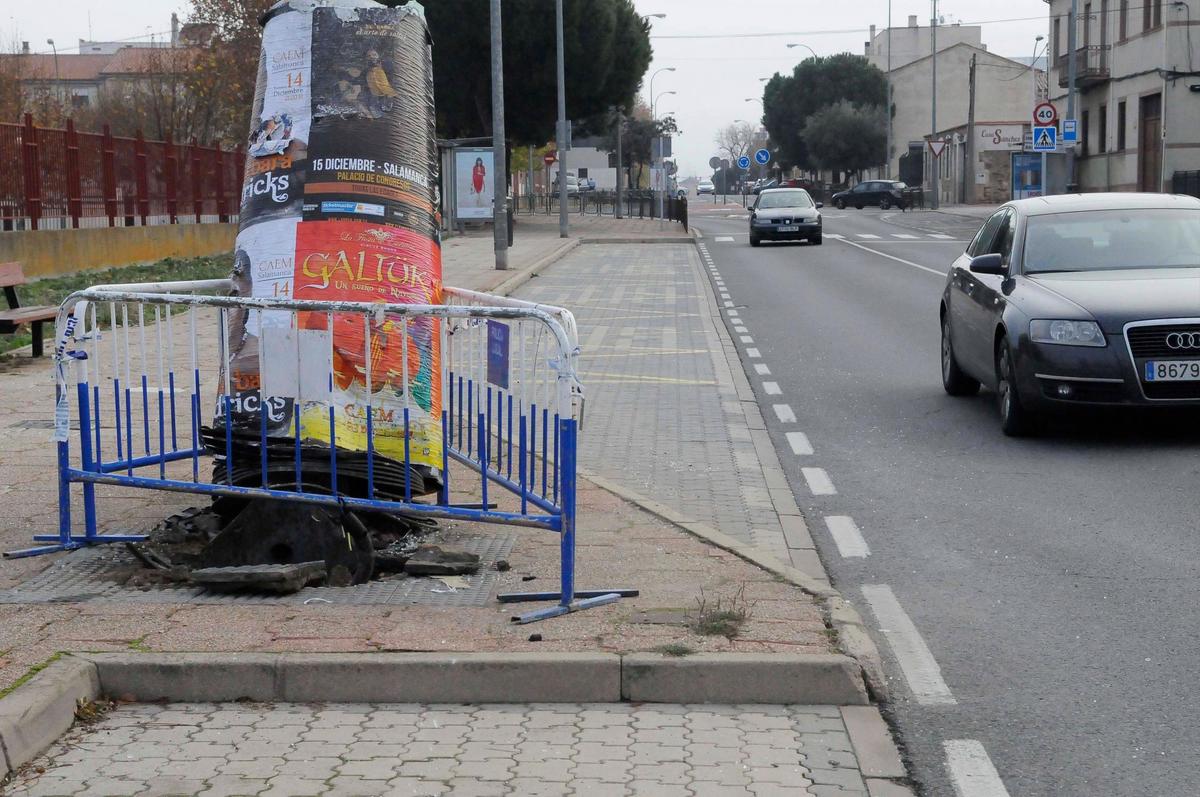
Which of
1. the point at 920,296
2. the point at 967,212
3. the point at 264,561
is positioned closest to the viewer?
the point at 264,561

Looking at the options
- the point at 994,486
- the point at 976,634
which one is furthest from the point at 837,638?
the point at 994,486

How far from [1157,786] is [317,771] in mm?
2364

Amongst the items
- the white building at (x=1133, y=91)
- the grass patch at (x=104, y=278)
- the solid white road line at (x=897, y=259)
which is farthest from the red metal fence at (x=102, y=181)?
the white building at (x=1133, y=91)

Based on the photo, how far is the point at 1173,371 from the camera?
30.9ft

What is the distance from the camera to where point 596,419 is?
11367 mm

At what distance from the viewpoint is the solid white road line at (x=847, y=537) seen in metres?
7.08

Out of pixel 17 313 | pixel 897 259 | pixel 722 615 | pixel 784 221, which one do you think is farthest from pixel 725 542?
pixel 784 221

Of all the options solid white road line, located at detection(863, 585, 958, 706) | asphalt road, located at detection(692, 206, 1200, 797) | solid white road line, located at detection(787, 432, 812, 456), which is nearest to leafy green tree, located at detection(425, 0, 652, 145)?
asphalt road, located at detection(692, 206, 1200, 797)

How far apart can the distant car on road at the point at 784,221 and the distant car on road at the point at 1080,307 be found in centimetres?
2854

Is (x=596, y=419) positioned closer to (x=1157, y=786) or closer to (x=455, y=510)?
(x=455, y=510)

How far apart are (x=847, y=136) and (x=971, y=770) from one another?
3859 inches

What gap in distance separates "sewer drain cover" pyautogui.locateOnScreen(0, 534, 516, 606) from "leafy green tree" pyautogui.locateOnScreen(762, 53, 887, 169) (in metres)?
101

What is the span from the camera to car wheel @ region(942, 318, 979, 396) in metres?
12.0

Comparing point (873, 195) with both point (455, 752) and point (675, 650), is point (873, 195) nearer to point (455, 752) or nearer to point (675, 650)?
point (675, 650)
